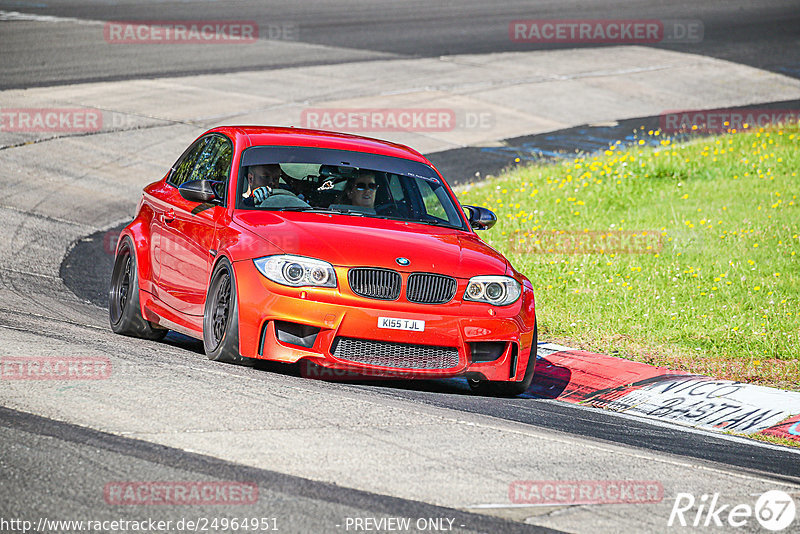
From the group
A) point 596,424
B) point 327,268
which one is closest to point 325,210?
point 327,268

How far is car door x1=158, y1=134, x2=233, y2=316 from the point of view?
827 cm

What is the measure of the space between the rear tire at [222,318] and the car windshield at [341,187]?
2.32ft

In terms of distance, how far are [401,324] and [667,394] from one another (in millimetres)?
2602

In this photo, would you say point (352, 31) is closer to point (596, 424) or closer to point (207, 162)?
point (207, 162)

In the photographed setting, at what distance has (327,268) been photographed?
24.5 ft

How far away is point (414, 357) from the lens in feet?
24.9

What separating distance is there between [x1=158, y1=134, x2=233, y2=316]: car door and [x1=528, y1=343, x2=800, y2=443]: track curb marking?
283 cm

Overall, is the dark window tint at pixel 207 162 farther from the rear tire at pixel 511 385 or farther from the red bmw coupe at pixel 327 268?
the rear tire at pixel 511 385

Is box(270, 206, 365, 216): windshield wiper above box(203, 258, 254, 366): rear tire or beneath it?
above

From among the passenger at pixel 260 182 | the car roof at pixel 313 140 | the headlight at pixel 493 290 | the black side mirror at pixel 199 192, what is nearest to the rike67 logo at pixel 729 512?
the headlight at pixel 493 290

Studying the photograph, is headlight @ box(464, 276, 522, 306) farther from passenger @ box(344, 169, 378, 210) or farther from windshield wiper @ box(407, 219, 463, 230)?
passenger @ box(344, 169, 378, 210)

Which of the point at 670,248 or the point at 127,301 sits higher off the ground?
the point at 127,301

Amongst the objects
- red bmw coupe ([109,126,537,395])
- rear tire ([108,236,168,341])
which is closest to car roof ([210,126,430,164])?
red bmw coupe ([109,126,537,395])

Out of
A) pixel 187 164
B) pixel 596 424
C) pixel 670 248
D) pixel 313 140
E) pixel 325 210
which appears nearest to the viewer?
pixel 596 424
